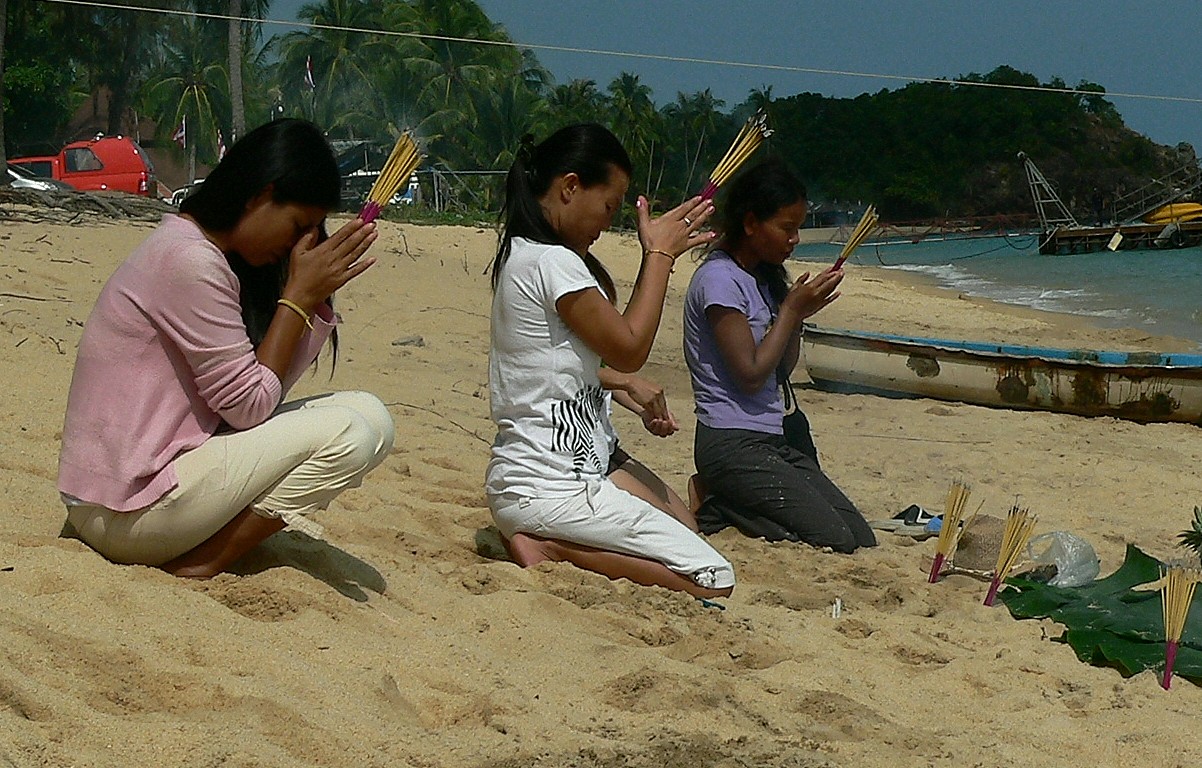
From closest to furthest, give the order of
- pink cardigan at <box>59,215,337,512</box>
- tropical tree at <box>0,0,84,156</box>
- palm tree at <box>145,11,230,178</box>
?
pink cardigan at <box>59,215,337,512</box>
tropical tree at <box>0,0,84,156</box>
palm tree at <box>145,11,230,178</box>

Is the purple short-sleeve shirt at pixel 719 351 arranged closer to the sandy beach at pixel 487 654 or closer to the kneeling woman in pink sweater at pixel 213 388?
the sandy beach at pixel 487 654

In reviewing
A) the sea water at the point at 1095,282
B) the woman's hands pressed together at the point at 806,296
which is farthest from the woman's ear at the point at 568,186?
the sea water at the point at 1095,282

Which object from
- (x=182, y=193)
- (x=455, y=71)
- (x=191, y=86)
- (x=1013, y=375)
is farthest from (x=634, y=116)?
(x=1013, y=375)

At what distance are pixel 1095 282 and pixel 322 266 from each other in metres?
25.1

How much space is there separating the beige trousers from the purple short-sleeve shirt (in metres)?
1.78

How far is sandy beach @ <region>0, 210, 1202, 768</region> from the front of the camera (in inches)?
82.7

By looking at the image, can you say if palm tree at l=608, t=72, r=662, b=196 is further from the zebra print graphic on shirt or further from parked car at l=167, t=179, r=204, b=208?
the zebra print graphic on shirt

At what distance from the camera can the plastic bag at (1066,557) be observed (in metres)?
3.72

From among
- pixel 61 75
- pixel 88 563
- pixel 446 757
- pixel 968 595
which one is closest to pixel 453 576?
pixel 88 563

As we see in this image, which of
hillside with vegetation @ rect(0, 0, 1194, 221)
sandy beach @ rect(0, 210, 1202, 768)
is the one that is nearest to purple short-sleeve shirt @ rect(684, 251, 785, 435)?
sandy beach @ rect(0, 210, 1202, 768)

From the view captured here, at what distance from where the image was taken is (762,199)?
4344 mm

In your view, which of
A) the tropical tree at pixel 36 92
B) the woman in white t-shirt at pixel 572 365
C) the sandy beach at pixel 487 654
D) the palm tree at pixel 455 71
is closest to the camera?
the sandy beach at pixel 487 654

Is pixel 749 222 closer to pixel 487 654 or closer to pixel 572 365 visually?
pixel 572 365

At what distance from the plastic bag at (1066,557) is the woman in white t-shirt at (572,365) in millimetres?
1083
